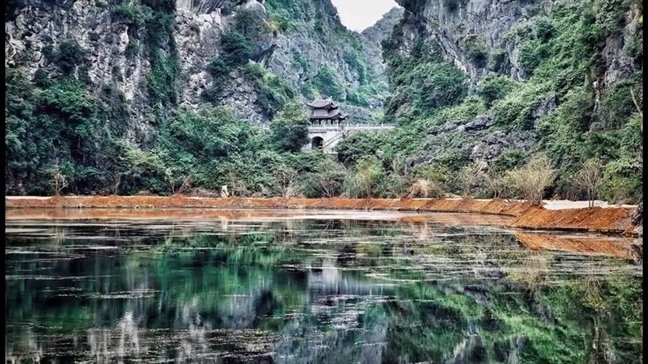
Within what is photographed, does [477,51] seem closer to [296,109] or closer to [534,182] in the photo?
[296,109]

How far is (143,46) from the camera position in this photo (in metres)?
98.8

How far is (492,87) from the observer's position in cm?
9144

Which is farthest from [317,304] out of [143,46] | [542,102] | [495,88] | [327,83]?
[327,83]

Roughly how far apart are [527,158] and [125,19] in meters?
45.3

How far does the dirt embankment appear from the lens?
39.9 meters

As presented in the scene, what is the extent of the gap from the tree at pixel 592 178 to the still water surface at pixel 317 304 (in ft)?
48.5

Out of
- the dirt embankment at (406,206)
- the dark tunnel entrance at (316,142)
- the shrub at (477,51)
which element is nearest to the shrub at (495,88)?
the shrub at (477,51)

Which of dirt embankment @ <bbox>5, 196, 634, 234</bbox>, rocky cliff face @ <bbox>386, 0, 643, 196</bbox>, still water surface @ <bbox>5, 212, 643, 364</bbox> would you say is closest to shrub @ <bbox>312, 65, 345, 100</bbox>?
rocky cliff face @ <bbox>386, 0, 643, 196</bbox>

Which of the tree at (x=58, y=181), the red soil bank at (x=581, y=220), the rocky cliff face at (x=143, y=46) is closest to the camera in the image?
the red soil bank at (x=581, y=220)

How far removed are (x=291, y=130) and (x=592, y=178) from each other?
2268 inches

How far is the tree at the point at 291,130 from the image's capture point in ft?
335

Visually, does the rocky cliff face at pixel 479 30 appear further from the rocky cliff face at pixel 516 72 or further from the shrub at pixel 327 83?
the shrub at pixel 327 83

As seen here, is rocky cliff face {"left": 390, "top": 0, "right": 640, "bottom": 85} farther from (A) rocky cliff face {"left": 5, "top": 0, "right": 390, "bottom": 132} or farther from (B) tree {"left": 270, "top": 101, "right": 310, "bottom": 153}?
(A) rocky cliff face {"left": 5, "top": 0, "right": 390, "bottom": 132}

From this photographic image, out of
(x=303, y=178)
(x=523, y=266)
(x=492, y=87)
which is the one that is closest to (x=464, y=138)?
(x=492, y=87)
